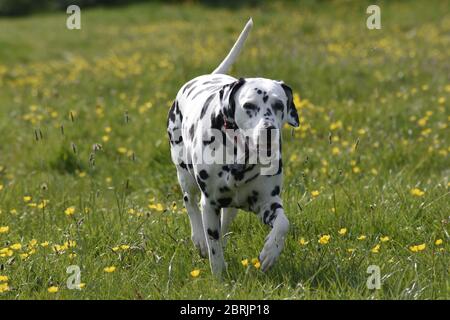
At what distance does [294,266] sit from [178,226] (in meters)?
1.14

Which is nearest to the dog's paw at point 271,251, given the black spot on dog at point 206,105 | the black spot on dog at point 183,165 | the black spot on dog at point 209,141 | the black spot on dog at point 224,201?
the black spot on dog at point 224,201

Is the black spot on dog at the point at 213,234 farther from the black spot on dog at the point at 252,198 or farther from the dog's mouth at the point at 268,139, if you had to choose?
the dog's mouth at the point at 268,139

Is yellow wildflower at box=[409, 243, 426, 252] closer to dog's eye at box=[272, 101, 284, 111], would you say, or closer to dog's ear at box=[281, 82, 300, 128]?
dog's ear at box=[281, 82, 300, 128]

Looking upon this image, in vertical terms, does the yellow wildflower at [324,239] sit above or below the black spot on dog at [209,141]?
below

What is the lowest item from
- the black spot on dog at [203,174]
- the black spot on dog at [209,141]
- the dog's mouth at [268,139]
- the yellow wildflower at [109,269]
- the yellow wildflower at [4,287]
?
→ the yellow wildflower at [4,287]

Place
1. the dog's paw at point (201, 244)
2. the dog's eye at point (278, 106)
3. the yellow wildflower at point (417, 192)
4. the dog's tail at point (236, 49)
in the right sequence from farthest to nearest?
the yellow wildflower at point (417, 192) → the dog's tail at point (236, 49) → the dog's paw at point (201, 244) → the dog's eye at point (278, 106)

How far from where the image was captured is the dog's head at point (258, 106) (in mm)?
4008

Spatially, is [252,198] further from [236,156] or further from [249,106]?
[249,106]

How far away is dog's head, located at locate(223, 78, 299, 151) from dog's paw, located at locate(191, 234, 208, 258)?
102 centimetres

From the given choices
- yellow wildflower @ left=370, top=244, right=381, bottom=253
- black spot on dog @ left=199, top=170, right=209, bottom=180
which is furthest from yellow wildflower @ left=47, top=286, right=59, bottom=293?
yellow wildflower @ left=370, top=244, right=381, bottom=253

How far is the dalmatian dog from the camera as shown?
4082 millimetres

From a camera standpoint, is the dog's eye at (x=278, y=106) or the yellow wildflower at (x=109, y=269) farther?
the yellow wildflower at (x=109, y=269)

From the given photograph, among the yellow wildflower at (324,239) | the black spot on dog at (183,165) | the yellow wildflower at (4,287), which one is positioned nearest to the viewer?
the yellow wildflower at (4,287)

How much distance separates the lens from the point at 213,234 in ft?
15.1
